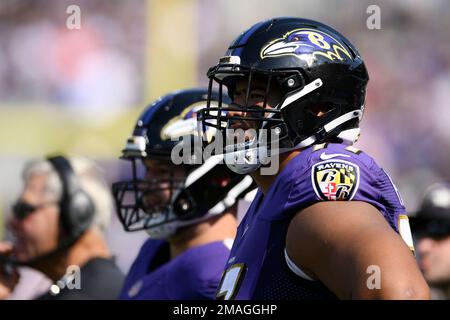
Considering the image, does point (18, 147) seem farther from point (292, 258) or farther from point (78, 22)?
point (292, 258)

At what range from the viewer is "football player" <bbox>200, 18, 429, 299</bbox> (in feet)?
5.52

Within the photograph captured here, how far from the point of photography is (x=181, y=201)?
3.53 meters

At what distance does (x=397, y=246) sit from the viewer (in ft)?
5.42

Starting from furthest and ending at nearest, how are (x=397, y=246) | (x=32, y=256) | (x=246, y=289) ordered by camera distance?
(x=32, y=256), (x=246, y=289), (x=397, y=246)

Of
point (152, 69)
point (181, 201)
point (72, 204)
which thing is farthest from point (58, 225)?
point (152, 69)

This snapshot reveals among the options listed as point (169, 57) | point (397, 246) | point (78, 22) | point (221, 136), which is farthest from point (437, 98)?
point (397, 246)

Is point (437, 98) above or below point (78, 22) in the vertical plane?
below

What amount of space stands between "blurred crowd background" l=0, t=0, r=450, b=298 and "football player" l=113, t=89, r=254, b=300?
3679 millimetres

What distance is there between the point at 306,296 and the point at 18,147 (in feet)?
20.8

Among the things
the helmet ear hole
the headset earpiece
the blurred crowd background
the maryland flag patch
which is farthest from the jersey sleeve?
the blurred crowd background

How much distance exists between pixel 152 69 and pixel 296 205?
6.07 m

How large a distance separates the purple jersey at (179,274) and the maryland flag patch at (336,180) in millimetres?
1406

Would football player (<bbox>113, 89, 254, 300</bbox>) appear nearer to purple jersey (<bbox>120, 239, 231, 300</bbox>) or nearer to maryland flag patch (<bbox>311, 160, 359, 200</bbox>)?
purple jersey (<bbox>120, 239, 231, 300</bbox>)

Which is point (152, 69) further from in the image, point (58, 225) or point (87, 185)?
point (58, 225)
